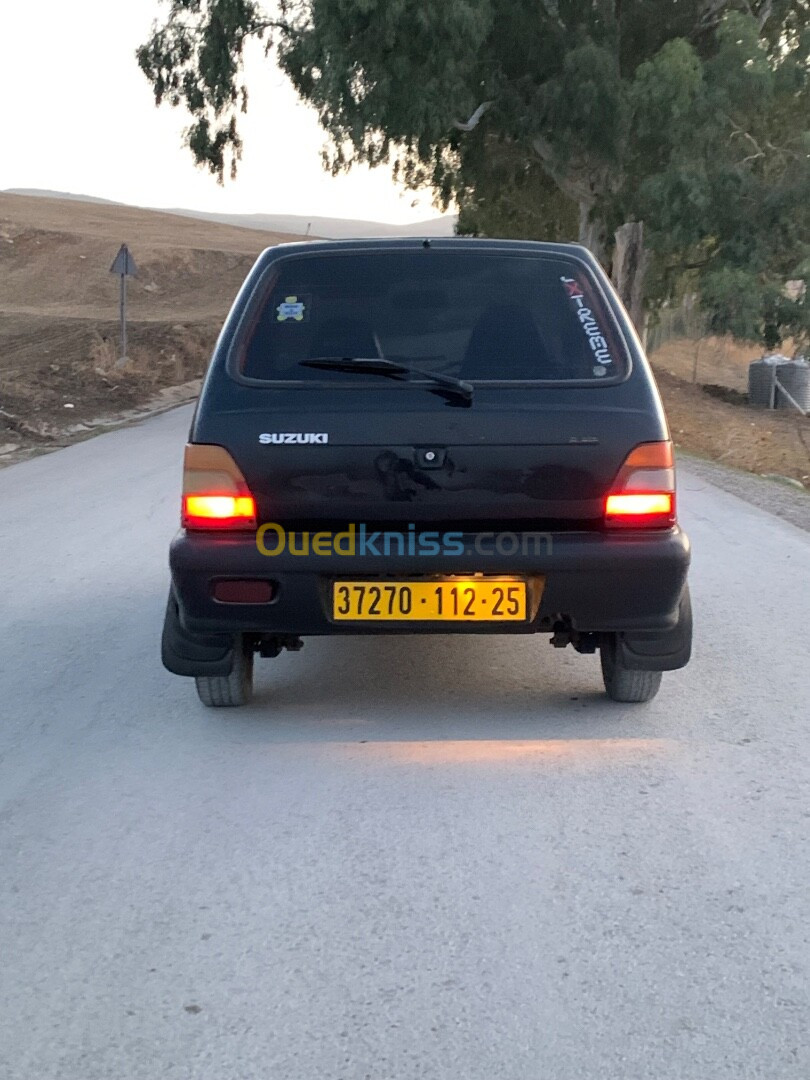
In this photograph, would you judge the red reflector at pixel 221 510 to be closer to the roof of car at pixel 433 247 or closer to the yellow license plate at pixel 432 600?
the yellow license plate at pixel 432 600

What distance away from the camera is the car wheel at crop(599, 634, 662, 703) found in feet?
17.6

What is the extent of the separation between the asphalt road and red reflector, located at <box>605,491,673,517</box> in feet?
2.66

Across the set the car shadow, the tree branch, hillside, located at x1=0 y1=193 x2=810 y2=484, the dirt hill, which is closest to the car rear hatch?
the car shadow

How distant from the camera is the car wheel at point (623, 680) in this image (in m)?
5.36

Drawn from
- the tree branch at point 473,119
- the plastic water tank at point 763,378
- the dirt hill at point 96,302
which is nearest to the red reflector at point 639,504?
the dirt hill at point 96,302

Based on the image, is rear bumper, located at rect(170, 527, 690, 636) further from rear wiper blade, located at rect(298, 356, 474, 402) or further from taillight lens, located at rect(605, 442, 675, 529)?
rear wiper blade, located at rect(298, 356, 474, 402)

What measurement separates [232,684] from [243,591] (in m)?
0.62

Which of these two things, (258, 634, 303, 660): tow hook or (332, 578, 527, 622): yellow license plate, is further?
(258, 634, 303, 660): tow hook

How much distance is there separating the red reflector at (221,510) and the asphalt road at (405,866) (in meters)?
0.79

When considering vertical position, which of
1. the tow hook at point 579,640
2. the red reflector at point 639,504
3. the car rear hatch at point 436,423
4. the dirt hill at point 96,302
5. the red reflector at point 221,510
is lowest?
the dirt hill at point 96,302

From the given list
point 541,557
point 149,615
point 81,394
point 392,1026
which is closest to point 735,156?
point 81,394

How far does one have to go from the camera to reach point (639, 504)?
4.85m

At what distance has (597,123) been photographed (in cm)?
2648

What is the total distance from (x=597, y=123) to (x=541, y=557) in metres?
23.1
